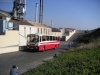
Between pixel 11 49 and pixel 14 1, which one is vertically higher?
pixel 14 1

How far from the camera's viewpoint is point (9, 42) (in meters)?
28.0

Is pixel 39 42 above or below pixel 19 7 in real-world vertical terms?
below

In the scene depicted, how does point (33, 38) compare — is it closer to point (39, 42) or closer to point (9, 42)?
point (39, 42)

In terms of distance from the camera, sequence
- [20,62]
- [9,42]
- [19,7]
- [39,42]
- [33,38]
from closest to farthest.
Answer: [20,62], [9,42], [39,42], [33,38], [19,7]

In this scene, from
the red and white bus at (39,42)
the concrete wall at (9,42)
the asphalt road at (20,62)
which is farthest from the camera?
the red and white bus at (39,42)

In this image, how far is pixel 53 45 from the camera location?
36.1 meters

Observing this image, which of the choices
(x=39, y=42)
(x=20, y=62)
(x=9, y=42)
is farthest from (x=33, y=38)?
(x=20, y=62)

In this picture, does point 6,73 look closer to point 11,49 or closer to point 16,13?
point 11,49

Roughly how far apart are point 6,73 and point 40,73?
2701 millimetres

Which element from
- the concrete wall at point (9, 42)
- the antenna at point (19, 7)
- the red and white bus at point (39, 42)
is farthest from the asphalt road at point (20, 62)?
the antenna at point (19, 7)

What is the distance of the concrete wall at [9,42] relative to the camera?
2644cm

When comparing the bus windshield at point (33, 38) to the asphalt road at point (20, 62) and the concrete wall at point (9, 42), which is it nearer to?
the concrete wall at point (9, 42)

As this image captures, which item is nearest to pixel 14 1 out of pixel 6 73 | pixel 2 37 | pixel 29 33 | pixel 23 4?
pixel 23 4

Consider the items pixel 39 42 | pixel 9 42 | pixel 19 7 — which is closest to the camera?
A: pixel 9 42
